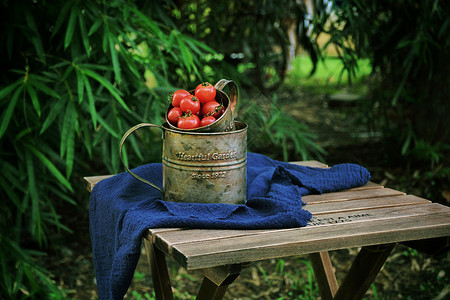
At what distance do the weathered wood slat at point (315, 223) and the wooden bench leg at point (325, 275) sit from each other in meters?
0.55

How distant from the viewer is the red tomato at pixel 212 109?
1.46 m

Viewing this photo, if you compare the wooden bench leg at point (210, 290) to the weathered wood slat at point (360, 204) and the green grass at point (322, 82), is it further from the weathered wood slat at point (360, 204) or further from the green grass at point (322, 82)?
the green grass at point (322, 82)

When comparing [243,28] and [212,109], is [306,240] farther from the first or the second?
[243,28]

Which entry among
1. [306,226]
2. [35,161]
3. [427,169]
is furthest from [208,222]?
[427,169]

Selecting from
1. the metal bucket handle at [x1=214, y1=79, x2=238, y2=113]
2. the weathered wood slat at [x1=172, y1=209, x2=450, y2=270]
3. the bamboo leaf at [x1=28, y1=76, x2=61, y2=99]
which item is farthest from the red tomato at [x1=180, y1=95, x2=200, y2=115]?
the bamboo leaf at [x1=28, y1=76, x2=61, y2=99]

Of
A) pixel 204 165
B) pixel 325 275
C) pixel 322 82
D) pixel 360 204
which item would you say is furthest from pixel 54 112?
pixel 322 82

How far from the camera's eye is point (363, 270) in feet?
5.48

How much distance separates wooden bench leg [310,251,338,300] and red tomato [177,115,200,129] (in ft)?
2.66

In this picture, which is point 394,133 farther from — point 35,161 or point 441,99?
point 35,161

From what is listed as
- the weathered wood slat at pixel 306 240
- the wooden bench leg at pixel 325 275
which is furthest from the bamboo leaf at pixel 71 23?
the weathered wood slat at pixel 306 240

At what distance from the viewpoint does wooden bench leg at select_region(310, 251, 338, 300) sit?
1980 millimetres

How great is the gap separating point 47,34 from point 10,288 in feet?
3.68

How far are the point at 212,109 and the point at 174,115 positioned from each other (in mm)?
98

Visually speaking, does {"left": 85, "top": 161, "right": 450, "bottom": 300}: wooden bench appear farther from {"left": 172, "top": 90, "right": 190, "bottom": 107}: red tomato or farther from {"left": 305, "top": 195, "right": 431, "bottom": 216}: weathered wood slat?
{"left": 172, "top": 90, "right": 190, "bottom": 107}: red tomato
